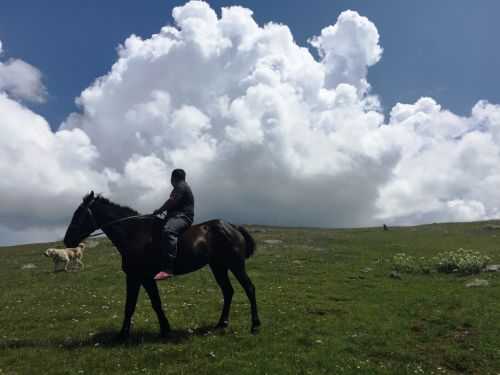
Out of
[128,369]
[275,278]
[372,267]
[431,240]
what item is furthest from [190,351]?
[431,240]

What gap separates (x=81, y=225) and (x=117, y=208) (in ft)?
4.43

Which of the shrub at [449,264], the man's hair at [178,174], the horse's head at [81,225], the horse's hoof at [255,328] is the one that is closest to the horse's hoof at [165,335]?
the horse's hoof at [255,328]

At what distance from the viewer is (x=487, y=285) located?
24.9 metres

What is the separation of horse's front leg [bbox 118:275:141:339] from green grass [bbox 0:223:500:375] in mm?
498

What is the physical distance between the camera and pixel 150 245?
1414 centimetres

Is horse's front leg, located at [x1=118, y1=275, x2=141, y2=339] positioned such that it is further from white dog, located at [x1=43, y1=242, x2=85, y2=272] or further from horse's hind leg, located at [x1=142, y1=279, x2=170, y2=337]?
white dog, located at [x1=43, y1=242, x2=85, y2=272]

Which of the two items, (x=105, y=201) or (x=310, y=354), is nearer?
(x=310, y=354)

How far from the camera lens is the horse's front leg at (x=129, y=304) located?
45.4 feet

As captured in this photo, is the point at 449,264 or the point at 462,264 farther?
the point at 449,264

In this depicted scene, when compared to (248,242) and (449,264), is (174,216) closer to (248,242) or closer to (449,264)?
(248,242)

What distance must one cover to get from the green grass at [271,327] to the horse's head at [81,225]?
335cm

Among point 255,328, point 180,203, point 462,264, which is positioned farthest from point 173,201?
point 462,264

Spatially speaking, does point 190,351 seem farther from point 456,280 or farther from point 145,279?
point 456,280

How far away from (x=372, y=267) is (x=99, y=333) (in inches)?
1011
